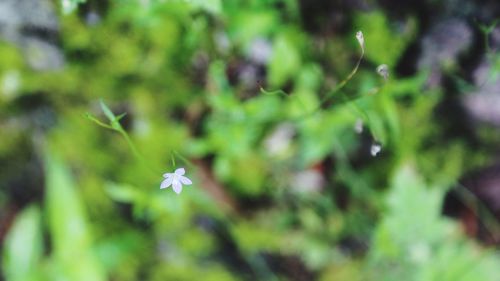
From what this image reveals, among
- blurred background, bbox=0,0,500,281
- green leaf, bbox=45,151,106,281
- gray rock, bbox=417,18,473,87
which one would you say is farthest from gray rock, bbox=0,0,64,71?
gray rock, bbox=417,18,473,87

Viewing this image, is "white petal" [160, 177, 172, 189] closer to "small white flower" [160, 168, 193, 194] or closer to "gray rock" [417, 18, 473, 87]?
"small white flower" [160, 168, 193, 194]

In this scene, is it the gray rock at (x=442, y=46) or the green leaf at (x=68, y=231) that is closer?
the gray rock at (x=442, y=46)

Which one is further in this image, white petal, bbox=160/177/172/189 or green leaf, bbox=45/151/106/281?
green leaf, bbox=45/151/106/281

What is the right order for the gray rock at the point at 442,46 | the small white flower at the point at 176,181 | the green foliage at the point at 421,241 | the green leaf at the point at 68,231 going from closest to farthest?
the small white flower at the point at 176,181, the gray rock at the point at 442,46, the green foliage at the point at 421,241, the green leaf at the point at 68,231

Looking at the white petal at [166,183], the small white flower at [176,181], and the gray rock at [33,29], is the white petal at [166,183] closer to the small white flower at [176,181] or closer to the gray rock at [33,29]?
the small white flower at [176,181]

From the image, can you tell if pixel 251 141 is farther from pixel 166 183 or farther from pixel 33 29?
pixel 33 29

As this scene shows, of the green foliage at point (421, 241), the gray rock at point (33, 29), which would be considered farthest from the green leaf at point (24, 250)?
the green foliage at point (421, 241)

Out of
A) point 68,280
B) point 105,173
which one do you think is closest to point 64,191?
point 105,173

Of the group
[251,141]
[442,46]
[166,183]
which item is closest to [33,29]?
[251,141]
